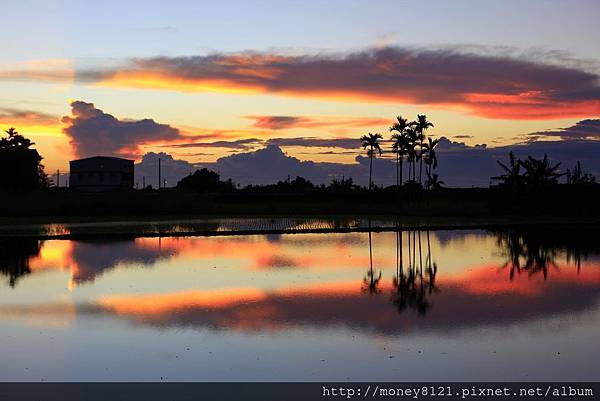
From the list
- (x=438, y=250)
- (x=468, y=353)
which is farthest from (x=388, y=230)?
(x=468, y=353)

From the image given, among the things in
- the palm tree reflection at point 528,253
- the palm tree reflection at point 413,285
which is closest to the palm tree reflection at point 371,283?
the palm tree reflection at point 413,285

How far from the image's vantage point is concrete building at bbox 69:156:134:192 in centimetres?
9656

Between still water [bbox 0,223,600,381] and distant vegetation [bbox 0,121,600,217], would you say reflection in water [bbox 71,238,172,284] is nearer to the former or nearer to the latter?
still water [bbox 0,223,600,381]

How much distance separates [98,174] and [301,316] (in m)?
88.9

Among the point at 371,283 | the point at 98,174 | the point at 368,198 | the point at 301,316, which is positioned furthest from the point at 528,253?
the point at 98,174

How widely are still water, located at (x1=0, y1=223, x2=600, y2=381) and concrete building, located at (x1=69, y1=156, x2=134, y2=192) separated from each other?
236 feet

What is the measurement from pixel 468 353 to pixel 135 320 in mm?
6869

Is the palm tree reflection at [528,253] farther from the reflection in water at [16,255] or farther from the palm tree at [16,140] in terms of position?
the palm tree at [16,140]

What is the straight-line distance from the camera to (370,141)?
86.7m

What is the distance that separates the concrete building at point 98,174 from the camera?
317ft

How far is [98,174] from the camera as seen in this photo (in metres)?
96.9

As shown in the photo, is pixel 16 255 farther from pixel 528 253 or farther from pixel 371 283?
pixel 528 253

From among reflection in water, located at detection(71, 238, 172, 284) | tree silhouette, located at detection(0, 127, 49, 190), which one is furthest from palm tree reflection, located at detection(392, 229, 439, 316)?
tree silhouette, located at detection(0, 127, 49, 190)

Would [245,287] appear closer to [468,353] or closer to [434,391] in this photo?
[468,353]
